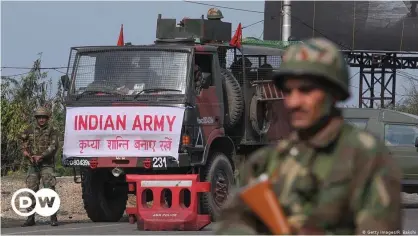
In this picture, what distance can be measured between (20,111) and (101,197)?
8114 mm

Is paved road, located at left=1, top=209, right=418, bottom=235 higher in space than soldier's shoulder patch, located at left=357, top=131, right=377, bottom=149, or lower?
lower

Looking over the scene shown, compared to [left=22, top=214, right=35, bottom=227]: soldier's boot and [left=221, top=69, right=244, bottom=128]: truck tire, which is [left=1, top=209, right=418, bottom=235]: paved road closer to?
[left=22, top=214, right=35, bottom=227]: soldier's boot

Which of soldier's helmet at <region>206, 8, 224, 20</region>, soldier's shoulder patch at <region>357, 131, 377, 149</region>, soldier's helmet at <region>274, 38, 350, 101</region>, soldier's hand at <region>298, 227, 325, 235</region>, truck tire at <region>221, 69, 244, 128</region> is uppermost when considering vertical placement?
soldier's helmet at <region>206, 8, 224, 20</region>

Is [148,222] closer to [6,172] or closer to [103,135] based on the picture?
[103,135]

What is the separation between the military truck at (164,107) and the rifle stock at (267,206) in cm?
1171

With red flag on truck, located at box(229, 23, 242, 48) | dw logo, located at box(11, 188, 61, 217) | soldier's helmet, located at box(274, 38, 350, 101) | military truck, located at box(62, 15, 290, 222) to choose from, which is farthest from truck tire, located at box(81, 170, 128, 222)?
soldier's helmet, located at box(274, 38, 350, 101)

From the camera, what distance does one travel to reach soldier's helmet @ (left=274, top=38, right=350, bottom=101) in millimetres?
3754

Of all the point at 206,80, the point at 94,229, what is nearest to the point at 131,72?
the point at 206,80

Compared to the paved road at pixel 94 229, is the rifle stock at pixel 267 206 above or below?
above

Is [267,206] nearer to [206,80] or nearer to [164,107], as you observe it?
[164,107]

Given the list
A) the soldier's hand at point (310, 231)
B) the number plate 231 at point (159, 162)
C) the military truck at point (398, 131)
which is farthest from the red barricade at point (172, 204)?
the soldier's hand at point (310, 231)

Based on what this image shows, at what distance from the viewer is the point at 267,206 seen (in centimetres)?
368

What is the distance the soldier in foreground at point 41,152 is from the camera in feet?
52.1

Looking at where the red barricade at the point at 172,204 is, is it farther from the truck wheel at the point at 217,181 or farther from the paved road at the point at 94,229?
the truck wheel at the point at 217,181
